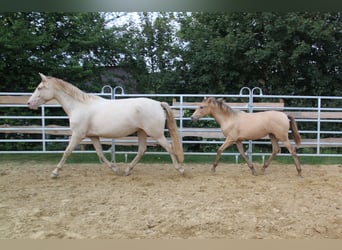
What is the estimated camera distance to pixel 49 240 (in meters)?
2.25

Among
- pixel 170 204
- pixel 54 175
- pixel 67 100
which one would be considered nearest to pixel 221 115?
pixel 170 204

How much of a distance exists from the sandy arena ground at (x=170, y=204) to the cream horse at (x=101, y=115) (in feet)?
1.87

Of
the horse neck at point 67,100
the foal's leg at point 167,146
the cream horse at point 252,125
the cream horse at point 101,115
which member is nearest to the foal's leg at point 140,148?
the cream horse at point 101,115

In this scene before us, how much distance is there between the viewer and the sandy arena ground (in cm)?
248

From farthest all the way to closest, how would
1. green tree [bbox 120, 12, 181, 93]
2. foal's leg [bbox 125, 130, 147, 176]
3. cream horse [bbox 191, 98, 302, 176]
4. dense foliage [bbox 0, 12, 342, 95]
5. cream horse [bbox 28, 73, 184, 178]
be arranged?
green tree [bbox 120, 12, 181, 93]
dense foliage [bbox 0, 12, 342, 95]
foal's leg [bbox 125, 130, 147, 176]
cream horse [bbox 191, 98, 302, 176]
cream horse [bbox 28, 73, 184, 178]

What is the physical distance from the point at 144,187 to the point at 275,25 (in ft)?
19.8

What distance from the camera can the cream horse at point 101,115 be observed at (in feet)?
14.0

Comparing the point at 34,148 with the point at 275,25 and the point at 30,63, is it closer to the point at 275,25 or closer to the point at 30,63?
the point at 30,63

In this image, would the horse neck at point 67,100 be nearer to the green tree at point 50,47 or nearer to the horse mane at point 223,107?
the horse mane at point 223,107

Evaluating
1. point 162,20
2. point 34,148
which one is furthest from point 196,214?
point 162,20

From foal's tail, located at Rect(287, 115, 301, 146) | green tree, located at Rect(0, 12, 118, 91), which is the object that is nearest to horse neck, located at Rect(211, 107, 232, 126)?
foal's tail, located at Rect(287, 115, 301, 146)

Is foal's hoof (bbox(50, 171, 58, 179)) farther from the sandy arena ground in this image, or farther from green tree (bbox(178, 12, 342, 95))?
green tree (bbox(178, 12, 342, 95))

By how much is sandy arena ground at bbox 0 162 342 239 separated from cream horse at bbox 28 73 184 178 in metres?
0.57

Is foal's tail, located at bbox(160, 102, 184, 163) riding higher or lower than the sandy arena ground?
higher
